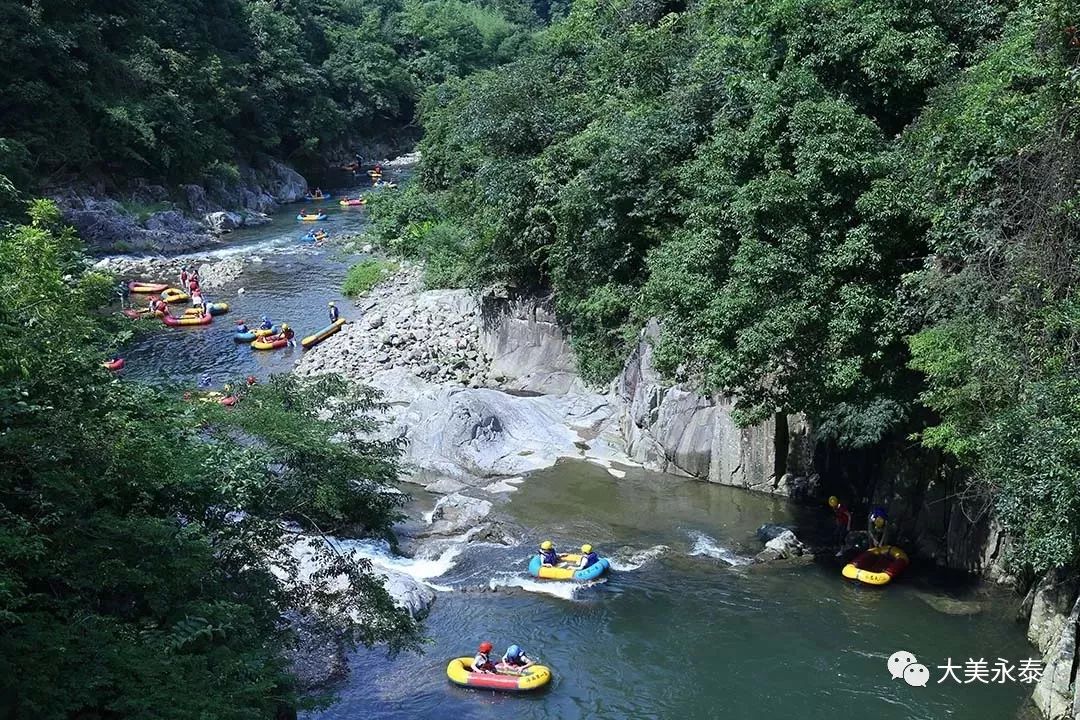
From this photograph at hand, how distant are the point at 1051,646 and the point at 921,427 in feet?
14.0

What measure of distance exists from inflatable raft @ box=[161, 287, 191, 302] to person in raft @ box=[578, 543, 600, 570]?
23331 mm

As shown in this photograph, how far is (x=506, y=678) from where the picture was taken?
13477 mm

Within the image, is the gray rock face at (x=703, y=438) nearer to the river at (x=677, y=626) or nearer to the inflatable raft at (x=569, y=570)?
the river at (x=677, y=626)

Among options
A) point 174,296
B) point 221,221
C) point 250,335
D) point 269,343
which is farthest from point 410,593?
point 221,221

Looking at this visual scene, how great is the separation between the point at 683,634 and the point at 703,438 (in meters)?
5.98

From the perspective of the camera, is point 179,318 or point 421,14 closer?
point 179,318

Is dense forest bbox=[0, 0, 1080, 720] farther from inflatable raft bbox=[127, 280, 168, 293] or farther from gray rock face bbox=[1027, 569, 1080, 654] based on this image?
inflatable raft bbox=[127, 280, 168, 293]

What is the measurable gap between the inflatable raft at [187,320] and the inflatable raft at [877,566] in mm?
23517

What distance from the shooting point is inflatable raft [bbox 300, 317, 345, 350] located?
98.5 ft

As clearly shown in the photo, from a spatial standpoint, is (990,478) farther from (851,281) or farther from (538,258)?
(538,258)

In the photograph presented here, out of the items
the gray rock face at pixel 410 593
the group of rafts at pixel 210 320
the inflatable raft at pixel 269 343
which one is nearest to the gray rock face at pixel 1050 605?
the gray rock face at pixel 410 593

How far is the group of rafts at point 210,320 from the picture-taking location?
3012 centimetres

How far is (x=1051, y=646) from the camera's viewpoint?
1274 centimetres

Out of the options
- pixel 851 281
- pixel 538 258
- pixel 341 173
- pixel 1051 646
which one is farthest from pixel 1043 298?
pixel 341 173
